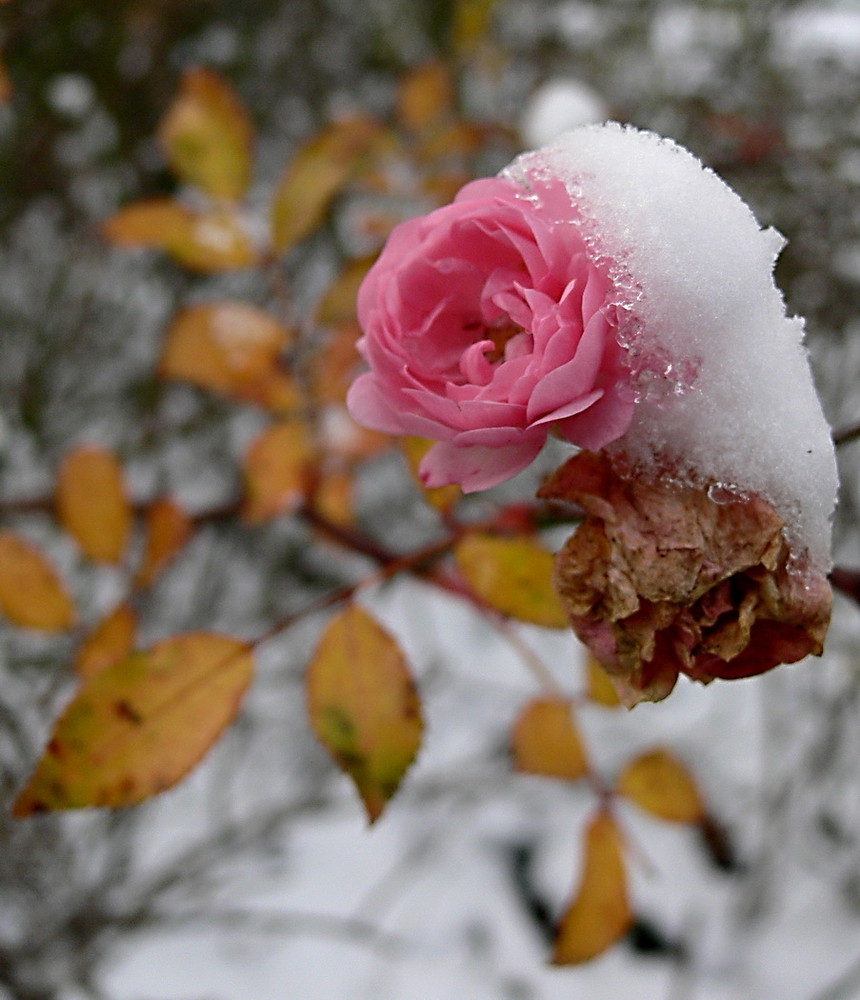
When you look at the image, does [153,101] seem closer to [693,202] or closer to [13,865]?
[13,865]

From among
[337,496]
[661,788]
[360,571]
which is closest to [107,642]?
[337,496]

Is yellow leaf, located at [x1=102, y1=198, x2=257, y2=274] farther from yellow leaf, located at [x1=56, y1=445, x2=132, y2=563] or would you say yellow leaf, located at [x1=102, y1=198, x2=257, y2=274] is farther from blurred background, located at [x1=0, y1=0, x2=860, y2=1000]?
yellow leaf, located at [x1=56, y1=445, x2=132, y2=563]


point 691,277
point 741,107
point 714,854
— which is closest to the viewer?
point 691,277

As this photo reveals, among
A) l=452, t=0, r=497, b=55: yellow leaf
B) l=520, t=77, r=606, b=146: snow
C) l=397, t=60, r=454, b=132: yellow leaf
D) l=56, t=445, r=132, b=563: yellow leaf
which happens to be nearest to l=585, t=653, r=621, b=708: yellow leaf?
l=56, t=445, r=132, b=563: yellow leaf

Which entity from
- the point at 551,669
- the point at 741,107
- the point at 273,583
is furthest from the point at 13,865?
the point at 741,107

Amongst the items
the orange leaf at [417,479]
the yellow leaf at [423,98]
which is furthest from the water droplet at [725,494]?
the yellow leaf at [423,98]

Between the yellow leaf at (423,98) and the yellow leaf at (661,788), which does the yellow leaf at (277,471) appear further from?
the yellow leaf at (423,98)

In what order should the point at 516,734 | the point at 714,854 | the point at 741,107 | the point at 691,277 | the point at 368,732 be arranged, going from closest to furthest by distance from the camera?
the point at 691,277 → the point at 368,732 → the point at 516,734 → the point at 714,854 → the point at 741,107
